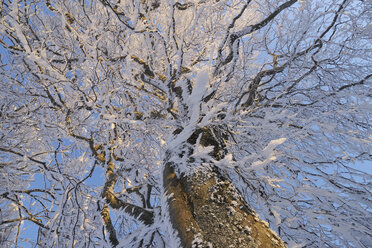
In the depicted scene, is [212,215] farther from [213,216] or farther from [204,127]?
[204,127]

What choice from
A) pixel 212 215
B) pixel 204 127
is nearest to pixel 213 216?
pixel 212 215

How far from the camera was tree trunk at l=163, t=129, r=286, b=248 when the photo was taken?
120 cm

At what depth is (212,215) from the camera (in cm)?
132

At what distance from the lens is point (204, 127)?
77.5 inches

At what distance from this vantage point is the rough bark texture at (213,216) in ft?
3.95

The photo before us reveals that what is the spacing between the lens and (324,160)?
9.11 feet

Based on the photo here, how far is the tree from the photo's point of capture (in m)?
1.52

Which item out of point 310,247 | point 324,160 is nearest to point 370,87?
point 324,160

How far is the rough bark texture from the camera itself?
3.95 feet

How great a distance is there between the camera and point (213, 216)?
4.33ft

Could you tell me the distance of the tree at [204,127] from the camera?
1517mm

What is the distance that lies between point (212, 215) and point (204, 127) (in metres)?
0.83

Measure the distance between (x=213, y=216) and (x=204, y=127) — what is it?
0.84 m

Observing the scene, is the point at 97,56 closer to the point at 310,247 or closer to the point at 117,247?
the point at 117,247
